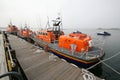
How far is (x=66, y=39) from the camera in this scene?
957cm

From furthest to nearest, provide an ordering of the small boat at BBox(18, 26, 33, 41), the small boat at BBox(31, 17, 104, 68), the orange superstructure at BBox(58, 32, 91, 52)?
the small boat at BBox(18, 26, 33, 41) → the orange superstructure at BBox(58, 32, 91, 52) → the small boat at BBox(31, 17, 104, 68)

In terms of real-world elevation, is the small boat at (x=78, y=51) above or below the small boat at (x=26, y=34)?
below

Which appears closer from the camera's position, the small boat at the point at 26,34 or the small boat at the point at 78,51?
the small boat at the point at 78,51

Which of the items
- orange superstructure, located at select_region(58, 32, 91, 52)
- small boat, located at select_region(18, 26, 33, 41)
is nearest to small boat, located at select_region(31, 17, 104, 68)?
orange superstructure, located at select_region(58, 32, 91, 52)

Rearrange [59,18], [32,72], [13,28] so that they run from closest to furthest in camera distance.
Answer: [32,72]
[59,18]
[13,28]

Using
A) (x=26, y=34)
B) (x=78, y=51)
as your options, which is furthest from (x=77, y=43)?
(x=26, y=34)

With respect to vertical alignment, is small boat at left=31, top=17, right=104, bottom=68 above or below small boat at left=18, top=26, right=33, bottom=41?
below

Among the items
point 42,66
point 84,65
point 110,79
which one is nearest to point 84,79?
point 42,66

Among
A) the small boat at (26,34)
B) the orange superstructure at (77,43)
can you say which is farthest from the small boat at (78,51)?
the small boat at (26,34)

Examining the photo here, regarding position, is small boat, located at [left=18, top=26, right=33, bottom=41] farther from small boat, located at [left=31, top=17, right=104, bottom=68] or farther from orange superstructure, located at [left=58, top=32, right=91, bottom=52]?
orange superstructure, located at [left=58, top=32, right=91, bottom=52]

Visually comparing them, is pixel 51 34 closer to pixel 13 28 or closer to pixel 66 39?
pixel 66 39

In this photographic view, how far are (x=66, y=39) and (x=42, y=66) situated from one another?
4917 millimetres

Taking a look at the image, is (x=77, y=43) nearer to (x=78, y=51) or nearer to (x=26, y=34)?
(x=78, y=51)

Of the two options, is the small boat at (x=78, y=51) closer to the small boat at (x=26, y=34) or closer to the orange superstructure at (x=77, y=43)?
the orange superstructure at (x=77, y=43)
